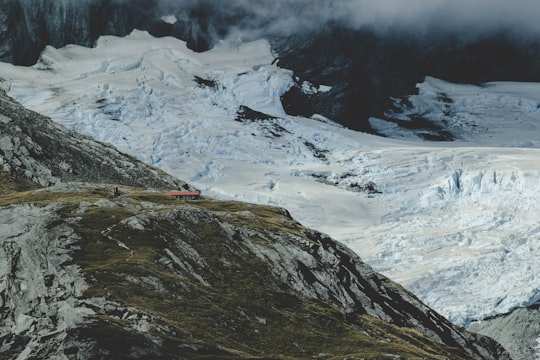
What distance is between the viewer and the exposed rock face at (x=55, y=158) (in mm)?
103500

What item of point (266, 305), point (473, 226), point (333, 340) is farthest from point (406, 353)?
point (473, 226)

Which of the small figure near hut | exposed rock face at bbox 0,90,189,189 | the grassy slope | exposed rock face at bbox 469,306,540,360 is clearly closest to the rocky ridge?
the grassy slope

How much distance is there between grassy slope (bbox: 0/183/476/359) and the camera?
141ft

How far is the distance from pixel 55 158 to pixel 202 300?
61504 mm

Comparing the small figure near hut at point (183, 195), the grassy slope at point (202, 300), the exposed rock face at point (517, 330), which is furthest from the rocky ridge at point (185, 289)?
the exposed rock face at point (517, 330)

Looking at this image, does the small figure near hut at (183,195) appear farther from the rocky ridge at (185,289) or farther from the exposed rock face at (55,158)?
the exposed rock face at (55,158)

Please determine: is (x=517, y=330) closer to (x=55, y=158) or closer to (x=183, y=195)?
(x=183, y=195)

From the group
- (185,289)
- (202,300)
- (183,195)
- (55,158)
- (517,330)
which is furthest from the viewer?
(517,330)

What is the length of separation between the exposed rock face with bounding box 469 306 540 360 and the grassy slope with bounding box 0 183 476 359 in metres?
98.3

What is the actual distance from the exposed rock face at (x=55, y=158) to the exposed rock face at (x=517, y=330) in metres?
74.0

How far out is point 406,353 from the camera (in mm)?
54594

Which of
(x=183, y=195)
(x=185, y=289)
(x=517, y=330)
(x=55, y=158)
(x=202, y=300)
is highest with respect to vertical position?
(x=185, y=289)

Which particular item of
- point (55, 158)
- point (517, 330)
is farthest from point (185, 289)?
point (517, 330)

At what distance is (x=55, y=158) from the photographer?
108938 mm
